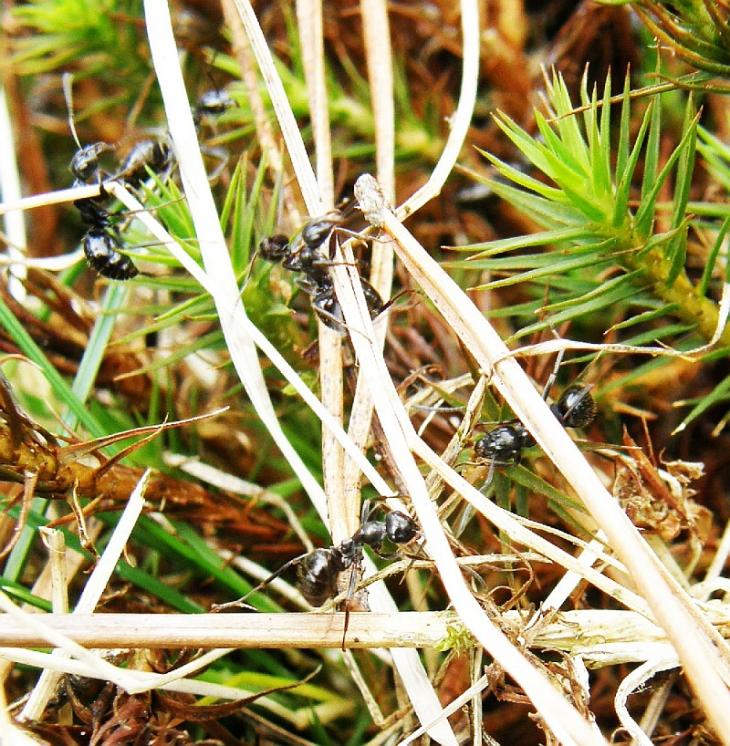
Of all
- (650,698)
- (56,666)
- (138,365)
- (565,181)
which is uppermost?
(565,181)

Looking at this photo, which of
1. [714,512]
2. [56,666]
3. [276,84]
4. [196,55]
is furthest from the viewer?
[196,55]

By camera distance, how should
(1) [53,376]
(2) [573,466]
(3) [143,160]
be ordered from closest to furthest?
(2) [573,466], (1) [53,376], (3) [143,160]

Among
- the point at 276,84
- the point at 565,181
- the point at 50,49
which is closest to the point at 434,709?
the point at 565,181

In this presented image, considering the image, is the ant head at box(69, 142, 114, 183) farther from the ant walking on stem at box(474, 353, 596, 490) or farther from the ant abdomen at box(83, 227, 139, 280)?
the ant walking on stem at box(474, 353, 596, 490)

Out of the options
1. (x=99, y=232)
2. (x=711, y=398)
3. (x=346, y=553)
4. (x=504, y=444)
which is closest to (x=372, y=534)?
(x=346, y=553)

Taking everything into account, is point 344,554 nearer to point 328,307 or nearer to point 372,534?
point 372,534

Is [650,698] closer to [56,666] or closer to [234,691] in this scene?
[234,691]
